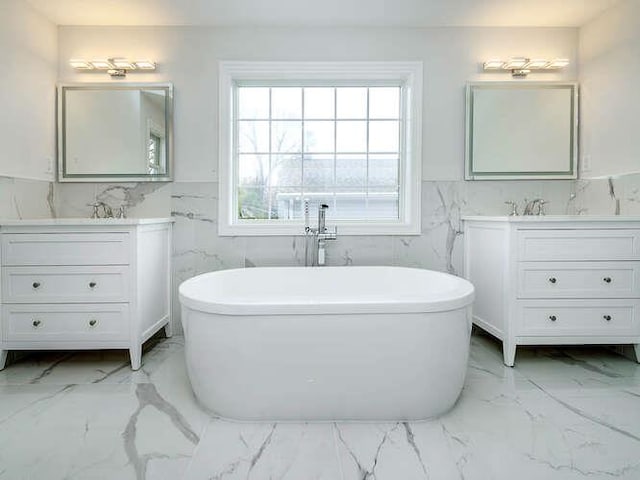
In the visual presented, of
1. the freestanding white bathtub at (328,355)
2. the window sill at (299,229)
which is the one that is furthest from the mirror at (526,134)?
the freestanding white bathtub at (328,355)

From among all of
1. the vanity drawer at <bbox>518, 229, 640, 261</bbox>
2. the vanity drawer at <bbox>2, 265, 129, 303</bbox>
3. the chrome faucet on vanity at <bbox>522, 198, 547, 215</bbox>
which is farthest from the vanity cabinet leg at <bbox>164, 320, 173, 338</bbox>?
the chrome faucet on vanity at <bbox>522, 198, 547, 215</bbox>

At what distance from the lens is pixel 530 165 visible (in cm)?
300

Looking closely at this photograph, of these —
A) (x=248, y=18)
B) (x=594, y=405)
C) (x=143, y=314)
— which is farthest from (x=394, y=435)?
(x=248, y=18)

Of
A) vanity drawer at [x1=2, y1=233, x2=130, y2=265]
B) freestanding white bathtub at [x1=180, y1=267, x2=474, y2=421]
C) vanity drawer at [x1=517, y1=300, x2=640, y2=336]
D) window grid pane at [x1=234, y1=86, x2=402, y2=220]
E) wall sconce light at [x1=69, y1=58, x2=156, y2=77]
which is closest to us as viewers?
freestanding white bathtub at [x1=180, y1=267, x2=474, y2=421]

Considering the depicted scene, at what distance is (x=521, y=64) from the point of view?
2916 millimetres

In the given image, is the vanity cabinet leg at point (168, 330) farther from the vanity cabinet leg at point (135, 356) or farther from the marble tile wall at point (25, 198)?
the marble tile wall at point (25, 198)

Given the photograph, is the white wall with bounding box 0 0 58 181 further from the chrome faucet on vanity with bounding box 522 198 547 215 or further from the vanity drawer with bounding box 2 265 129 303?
the chrome faucet on vanity with bounding box 522 198 547 215

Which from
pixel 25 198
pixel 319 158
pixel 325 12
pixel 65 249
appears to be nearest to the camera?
pixel 65 249

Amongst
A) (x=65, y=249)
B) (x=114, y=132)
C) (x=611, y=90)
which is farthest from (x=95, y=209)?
(x=611, y=90)

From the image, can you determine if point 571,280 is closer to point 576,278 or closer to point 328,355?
point 576,278

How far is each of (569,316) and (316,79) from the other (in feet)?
A: 7.55

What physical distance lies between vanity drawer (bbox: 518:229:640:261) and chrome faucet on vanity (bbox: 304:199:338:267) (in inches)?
48.4

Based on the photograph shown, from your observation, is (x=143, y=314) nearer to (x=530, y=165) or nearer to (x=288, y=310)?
(x=288, y=310)

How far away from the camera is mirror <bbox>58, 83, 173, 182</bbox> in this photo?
2.89 metres
